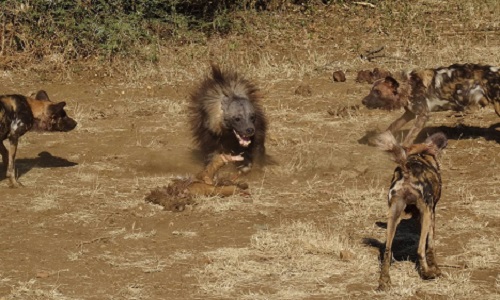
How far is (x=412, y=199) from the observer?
758cm

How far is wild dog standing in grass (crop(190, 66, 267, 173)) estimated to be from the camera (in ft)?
36.6

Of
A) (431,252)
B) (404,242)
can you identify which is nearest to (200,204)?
(404,242)

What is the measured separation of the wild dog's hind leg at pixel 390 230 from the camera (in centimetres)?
752

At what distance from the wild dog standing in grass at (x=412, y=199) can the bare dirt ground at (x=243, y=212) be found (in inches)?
6.9

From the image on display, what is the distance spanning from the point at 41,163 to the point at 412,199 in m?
5.92

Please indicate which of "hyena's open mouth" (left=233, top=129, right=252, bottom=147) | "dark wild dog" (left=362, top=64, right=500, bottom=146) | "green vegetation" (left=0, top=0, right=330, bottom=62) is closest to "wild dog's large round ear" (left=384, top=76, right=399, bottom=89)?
"dark wild dog" (left=362, top=64, right=500, bottom=146)

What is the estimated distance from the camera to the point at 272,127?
44.0 feet

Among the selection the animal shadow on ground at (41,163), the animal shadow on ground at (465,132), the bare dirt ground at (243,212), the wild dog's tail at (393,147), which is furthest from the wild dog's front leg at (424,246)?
the animal shadow on ground at (41,163)

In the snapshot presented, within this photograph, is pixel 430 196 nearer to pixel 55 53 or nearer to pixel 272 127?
pixel 272 127

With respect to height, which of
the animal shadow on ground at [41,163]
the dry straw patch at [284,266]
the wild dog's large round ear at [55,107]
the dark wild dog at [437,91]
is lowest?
the animal shadow on ground at [41,163]

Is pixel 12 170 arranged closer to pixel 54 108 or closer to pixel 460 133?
pixel 54 108

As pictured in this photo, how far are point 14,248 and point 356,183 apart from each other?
12.6 feet

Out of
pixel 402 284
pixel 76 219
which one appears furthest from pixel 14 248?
pixel 402 284

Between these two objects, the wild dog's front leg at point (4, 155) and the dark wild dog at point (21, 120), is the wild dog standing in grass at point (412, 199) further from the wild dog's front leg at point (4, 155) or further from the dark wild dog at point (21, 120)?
the wild dog's front leg at point (4, 155)
